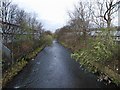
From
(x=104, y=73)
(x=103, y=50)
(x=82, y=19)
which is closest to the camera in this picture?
(x=104, y=73)

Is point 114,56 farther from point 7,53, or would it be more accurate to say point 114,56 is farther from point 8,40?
point 8,40

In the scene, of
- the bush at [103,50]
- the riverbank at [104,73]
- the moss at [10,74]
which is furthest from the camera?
the bush at [103,50]

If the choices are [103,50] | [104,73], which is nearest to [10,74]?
[104,73]

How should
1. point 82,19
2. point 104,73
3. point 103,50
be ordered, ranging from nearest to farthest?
point 104,73 → point 103,50 → point 82,19

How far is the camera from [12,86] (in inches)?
376

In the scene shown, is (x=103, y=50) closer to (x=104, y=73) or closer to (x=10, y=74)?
(x=104, y=73)

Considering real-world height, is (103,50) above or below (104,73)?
above

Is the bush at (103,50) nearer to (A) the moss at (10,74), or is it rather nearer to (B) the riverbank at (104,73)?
(B) the riverbank at (104,73)

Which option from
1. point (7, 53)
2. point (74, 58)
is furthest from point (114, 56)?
point (74, 58)

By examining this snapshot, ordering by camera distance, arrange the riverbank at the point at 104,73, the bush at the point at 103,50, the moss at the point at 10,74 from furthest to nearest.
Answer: the bush at the point at 103,50 < the moss at the point at 10,74 < the riverbank at the point at 104,73

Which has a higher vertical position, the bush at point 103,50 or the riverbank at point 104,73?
the bush at point 103,50

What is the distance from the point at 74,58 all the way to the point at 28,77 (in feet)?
25.5

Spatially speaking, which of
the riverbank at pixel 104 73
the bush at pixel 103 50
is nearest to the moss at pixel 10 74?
the riverbank at pixel 104 73

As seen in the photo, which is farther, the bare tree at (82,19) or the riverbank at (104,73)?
the bare tree at (82,19)
